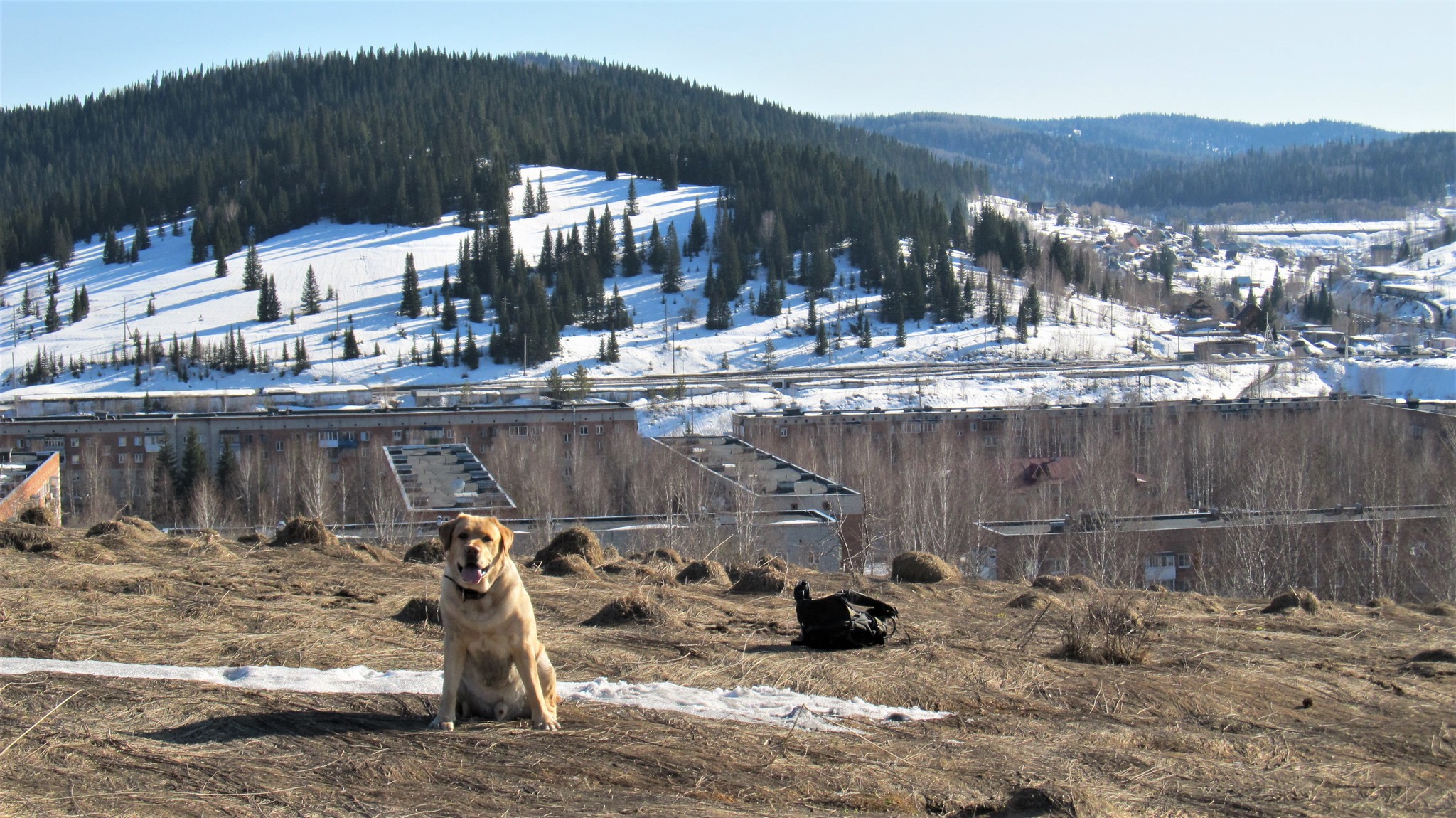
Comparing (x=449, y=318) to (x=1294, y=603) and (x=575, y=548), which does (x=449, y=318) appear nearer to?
(x=575, y=548)

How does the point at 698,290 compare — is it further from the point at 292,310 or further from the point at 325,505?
the point at 325,505

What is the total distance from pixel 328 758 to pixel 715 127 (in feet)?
466

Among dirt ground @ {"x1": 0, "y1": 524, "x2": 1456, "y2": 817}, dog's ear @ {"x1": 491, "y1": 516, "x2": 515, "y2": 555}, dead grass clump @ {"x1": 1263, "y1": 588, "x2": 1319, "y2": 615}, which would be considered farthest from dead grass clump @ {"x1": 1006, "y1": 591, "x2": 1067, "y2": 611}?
dog's ear @ {"x1": 491, "y1": 516, "x2": 515, "y2": 555}

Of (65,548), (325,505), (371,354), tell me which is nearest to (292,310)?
(371,354)

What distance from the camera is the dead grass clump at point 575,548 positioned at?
1277 cm

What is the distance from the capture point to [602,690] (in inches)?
259

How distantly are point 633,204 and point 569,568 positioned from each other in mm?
96081

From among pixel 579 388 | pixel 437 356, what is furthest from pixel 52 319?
pixel 579 388

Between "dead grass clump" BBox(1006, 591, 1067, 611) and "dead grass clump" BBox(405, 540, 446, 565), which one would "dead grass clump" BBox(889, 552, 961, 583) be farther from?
"dead grass clump" BBox(405, 540, 446, 565)

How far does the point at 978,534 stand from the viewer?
31.1 meters

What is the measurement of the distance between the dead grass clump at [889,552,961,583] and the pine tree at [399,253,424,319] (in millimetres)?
73923

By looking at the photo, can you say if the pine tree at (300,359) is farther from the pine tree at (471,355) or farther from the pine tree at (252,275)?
the pine tree at (252,275)

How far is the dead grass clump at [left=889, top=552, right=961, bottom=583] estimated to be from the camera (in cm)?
1267

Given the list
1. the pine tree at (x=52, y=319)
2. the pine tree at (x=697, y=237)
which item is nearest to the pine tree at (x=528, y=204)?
the pine tree at (x=697, y=237)
